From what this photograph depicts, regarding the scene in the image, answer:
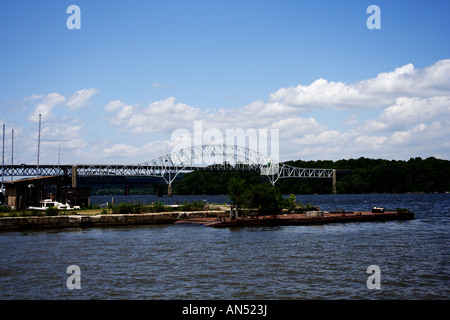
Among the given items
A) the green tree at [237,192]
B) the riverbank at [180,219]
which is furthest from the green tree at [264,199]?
the riverbank at [180,219]

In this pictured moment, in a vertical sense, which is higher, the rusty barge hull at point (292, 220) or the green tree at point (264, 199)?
the green tree at point (264, 199)

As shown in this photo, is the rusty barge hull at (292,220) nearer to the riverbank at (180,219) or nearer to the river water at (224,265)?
the riverbank at (180,219)

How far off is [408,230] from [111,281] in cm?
3483

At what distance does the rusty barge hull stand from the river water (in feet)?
21.4

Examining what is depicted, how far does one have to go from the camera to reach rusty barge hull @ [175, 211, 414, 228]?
→ 51616 mm

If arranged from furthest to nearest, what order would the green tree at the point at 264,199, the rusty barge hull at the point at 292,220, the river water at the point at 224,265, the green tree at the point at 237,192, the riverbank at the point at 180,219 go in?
the green tree at the point at 264,199, the green tree at the point at 237,192, the rusty barge hull at the point at 292,220, the riverbank at the point at 180,219, the river water at the point at 224,265

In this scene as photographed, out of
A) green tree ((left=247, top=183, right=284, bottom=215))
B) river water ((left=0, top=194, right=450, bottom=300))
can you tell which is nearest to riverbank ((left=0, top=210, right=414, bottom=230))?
green tree ((left=247, top=183, right=284, bottom=215))

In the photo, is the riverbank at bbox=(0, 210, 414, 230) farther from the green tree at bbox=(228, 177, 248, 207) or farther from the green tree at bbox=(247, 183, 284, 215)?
the green tree at bbox=(247, 183, 284, 215)

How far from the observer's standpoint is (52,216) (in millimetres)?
50406

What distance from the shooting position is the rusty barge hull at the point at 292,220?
51.6 meters

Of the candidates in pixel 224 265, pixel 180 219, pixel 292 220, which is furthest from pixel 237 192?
pixel 224 265

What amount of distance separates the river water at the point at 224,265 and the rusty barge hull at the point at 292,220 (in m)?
6.53

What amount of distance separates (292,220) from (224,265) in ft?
93.8

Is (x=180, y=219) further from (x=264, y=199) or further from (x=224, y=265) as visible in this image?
(x=224, y=265)
